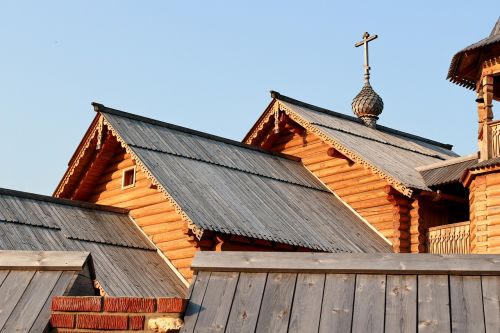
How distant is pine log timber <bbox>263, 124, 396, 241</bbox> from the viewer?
20500mm

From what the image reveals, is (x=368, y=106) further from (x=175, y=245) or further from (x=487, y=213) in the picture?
(x=175, y=245)

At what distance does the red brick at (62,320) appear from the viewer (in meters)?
5.53

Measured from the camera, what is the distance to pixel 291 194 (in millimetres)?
20344

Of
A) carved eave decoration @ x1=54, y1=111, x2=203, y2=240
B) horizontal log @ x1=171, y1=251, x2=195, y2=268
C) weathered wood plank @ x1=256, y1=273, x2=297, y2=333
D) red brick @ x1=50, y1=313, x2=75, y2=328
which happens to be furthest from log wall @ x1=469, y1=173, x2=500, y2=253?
red brick @ x1=50, y1=313, x2=75, y2=328

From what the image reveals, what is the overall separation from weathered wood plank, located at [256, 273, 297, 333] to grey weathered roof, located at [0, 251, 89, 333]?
1.26 m

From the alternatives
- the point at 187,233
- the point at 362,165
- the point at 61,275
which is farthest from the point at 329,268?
the point at 362,165

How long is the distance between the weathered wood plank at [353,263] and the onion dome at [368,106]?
20.7 metres

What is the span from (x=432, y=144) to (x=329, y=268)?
2331 centimetres

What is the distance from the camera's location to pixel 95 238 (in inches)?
675

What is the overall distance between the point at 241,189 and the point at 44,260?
13302 mm

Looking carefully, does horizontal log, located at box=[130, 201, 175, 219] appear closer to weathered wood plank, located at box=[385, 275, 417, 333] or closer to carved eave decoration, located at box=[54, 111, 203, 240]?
carved eave decoration, located at box=[54, 111, 203, 240]

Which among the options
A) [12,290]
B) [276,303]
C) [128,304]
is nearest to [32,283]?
[12,290]

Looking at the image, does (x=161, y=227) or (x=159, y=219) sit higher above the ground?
(x=159, y=219)

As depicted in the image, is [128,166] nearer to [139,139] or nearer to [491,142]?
[139,139]
